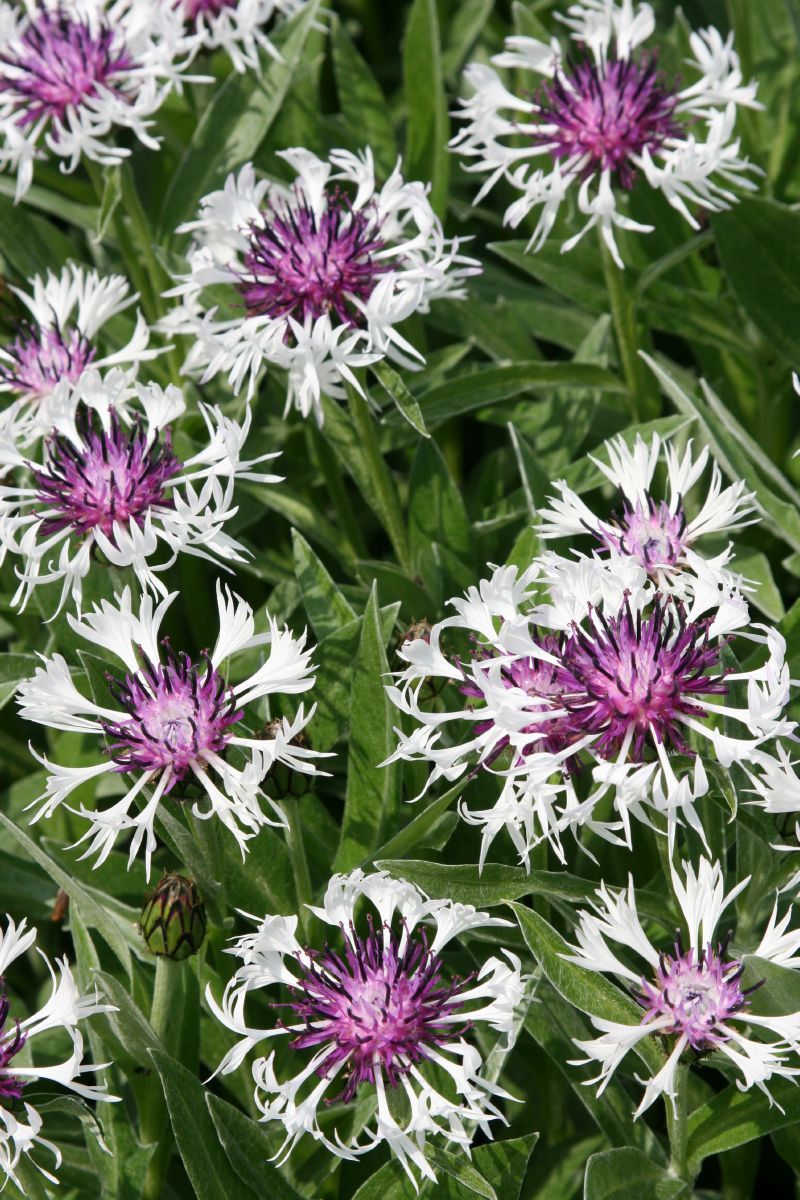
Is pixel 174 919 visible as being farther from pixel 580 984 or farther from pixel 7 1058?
pixel 580 984

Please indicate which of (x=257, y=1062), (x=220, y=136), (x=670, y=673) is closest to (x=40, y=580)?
(x=257, y=1062)

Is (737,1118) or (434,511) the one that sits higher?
(434,511)

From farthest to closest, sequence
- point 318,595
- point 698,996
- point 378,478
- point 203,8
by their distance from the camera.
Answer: point 203,8 → point 378,478 → point 318,595 → point 698,996

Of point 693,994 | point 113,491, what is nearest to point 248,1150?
point 693,994

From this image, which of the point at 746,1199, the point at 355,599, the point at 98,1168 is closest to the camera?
the point at 98,1168

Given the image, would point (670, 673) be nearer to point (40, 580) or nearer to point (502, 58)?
point (40, 580)

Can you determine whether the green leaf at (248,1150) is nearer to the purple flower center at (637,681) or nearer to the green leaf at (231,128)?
the purple flower center at (637,681)
